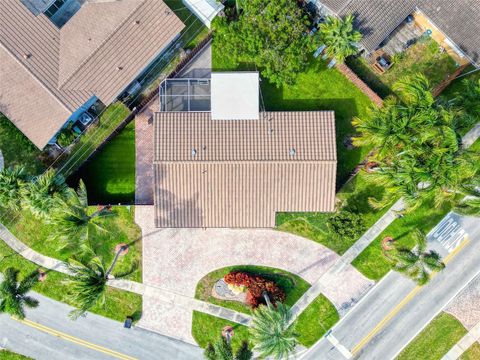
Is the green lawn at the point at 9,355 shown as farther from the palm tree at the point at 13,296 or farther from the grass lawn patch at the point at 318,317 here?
the grass lawn patch at the point at 318,317

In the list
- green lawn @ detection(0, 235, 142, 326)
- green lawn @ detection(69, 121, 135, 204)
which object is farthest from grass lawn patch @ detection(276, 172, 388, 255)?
green lawn @ detection(0, 235, 142, 326)

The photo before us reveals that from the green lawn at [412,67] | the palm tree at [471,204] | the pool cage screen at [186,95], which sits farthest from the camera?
the green lawn at [412,67]

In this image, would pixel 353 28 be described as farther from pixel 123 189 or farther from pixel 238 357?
pixel 238 357

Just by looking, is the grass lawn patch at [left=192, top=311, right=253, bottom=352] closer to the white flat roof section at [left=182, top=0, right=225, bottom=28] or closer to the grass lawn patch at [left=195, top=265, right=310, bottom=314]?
the grass lawn patch at [left=195, top=265, right=310, bottom=314]

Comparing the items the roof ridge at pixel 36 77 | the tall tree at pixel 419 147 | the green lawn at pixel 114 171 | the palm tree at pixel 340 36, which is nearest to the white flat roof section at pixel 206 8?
the palm tree at pixel 340 36

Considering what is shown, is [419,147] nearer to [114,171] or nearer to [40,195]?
[114,171]

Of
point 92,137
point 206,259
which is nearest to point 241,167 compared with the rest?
point 206,259
